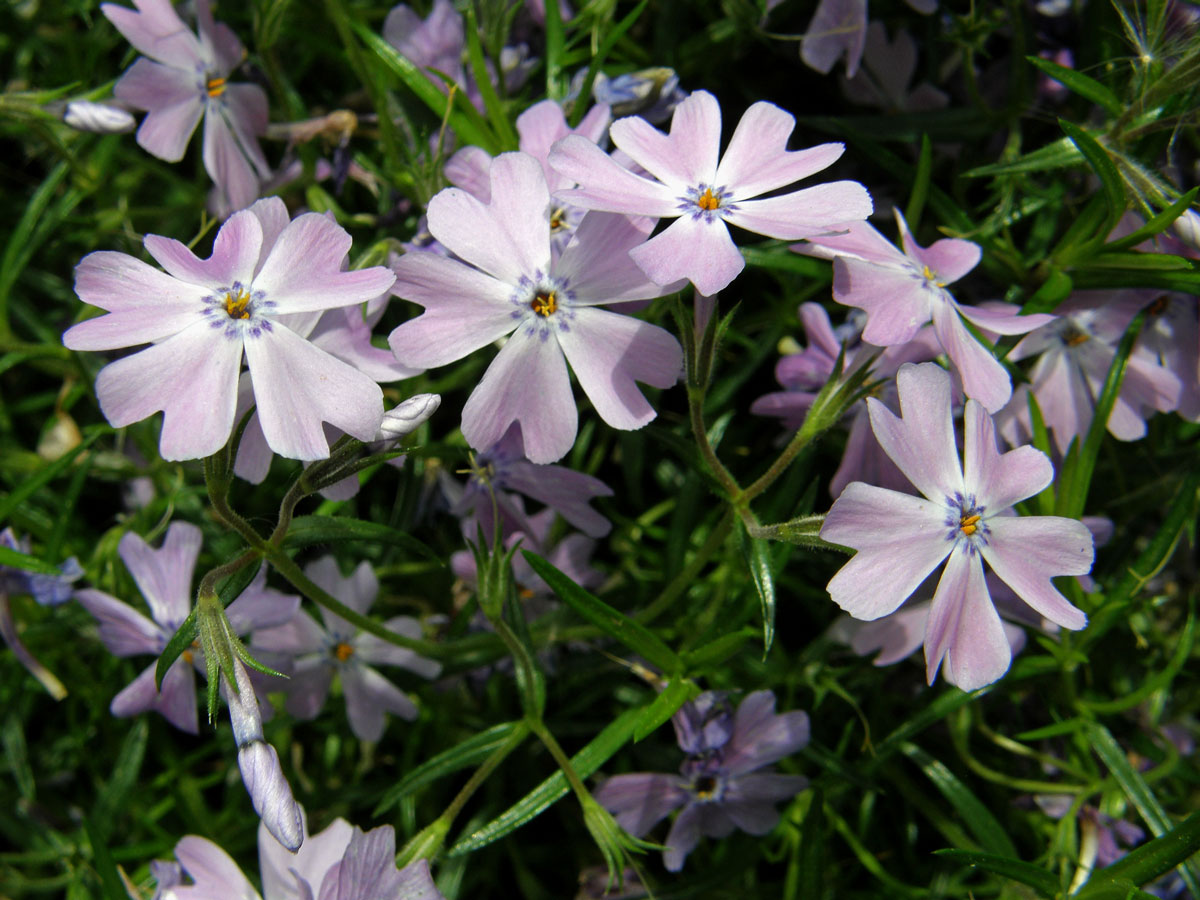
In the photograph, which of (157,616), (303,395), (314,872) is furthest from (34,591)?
(303,395)

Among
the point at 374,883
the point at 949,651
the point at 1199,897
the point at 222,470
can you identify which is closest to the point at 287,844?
the point at 374,883

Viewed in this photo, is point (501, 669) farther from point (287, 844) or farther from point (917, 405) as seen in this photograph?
point (917, 405)

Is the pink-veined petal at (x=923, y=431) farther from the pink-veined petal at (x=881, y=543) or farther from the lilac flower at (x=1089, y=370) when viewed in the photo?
the lilac flower at (x=1089, y=370)

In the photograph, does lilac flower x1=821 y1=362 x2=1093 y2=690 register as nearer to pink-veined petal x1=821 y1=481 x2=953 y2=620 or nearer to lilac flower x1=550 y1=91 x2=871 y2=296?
pink-veined petal x1=821 y1=481 x2=953 y2=620

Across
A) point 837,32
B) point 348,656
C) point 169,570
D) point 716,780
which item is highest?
point 837,32

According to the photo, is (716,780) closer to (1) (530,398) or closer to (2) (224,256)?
(1) (530,398)

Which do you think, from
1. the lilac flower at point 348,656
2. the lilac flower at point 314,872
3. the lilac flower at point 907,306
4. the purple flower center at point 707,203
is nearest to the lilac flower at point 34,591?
the lilac flower at point 348,656

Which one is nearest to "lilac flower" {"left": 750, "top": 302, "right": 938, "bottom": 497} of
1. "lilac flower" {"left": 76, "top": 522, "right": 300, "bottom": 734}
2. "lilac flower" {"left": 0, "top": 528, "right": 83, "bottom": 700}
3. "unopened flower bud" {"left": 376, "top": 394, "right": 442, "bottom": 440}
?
"unopened flower bud" {"left": 376, "top": 394, "right": 442, "bottom": 440}
